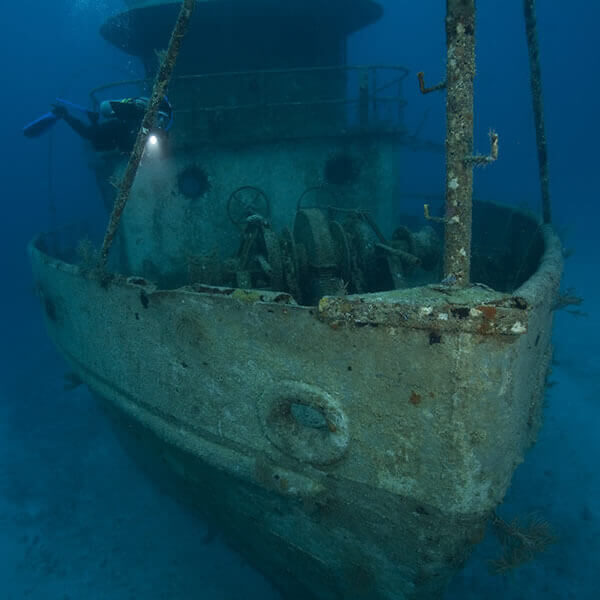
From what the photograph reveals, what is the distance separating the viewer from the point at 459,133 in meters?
2.44

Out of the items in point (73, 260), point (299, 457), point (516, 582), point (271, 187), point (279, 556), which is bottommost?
point (516, 582)

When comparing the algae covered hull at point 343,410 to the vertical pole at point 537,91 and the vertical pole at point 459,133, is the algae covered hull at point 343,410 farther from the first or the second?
the vertical pole at point 537,91

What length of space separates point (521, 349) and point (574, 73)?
403ft

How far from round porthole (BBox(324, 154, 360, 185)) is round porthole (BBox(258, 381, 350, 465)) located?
468cm

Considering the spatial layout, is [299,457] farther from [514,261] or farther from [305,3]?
[305,3]

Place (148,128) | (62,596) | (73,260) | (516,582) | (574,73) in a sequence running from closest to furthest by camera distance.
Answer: (148,128)
(516,582)
(62,596)
(73,260)
(574,73)

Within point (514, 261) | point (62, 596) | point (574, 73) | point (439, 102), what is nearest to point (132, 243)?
point (62, 596)

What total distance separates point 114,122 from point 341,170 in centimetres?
343

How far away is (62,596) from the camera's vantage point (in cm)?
593

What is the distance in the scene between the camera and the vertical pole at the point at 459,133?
2.35 metres

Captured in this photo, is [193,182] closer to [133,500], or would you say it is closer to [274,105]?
[274,105]

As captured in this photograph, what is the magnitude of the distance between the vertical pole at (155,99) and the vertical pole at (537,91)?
11.5ft

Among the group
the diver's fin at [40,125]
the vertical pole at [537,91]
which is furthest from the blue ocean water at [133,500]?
the diver's fin at [40,125]

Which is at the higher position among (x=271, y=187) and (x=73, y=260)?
(x=271, y=187)
